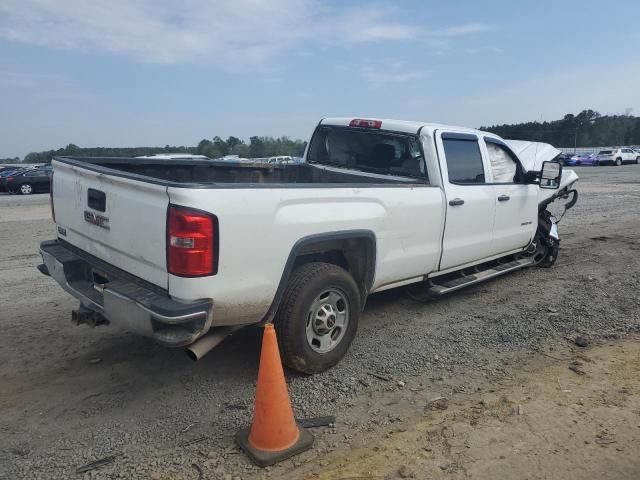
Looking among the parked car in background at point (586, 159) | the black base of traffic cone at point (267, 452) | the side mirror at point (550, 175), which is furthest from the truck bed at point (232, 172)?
the parked car in background at point (586, 159)

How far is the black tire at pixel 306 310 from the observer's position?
363 centimetres

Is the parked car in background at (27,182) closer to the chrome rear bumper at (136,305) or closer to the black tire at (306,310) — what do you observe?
the chrome rear bumper at (136,305)

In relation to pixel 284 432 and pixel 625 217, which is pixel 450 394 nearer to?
pixel 284 432

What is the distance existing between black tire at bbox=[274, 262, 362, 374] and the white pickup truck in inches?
0.4

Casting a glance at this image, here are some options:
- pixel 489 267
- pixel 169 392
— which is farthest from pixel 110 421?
pixel 489 267

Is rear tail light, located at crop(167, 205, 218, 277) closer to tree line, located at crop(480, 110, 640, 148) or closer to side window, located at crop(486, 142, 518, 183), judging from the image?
side window, located at crop(486, 142, 518, 183)

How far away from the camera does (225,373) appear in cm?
408

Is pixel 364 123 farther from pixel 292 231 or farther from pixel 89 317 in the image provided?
pixel 89 317

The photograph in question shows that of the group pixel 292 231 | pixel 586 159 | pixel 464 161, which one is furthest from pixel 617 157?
pixel 292 231

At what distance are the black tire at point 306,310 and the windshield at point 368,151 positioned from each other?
1653 mm

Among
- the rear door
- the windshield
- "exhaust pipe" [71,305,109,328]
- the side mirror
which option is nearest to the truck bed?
the windshield

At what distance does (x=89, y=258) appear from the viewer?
3922 millimetres

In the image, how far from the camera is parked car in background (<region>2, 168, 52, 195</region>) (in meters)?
25.0

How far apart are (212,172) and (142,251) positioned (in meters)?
2.43
